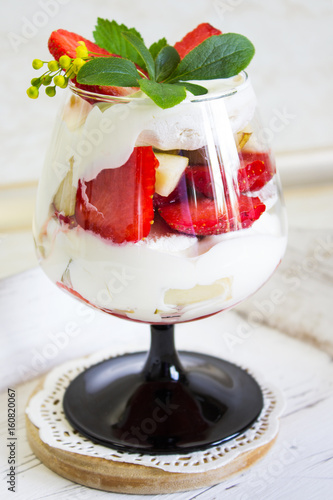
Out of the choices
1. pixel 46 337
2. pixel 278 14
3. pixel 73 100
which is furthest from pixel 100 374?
pixel 278 14

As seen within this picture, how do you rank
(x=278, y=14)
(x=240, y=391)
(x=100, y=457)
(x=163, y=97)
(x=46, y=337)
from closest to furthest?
(x=163, y=97), (x=100, y=457), (x=240, y=391), (x=46, y=337), (x=278, y=14)

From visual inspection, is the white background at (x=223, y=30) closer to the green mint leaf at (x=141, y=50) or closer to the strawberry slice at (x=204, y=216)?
the green mint leaf at (x=141, y=50)

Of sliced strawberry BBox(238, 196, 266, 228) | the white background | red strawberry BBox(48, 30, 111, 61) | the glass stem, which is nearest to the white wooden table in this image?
the glass stem

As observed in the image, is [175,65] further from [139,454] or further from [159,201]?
[139,454]

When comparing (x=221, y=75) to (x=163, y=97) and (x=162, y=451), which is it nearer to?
(x=163, y=97)

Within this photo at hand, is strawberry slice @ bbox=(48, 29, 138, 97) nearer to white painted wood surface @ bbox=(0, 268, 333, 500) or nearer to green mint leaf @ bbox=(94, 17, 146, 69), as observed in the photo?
green mint leaf @ bbox=(94, 17, 146, 69)

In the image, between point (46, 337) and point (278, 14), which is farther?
point (278, 14)

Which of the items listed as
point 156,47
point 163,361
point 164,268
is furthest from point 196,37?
point 163,361
